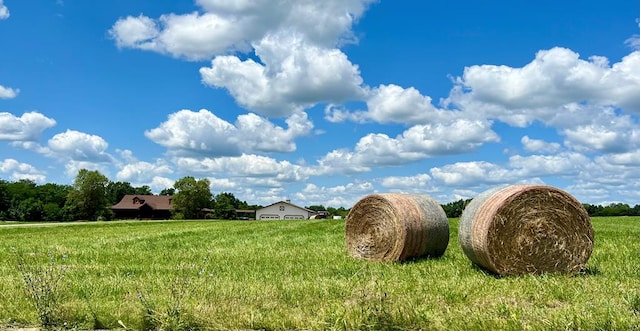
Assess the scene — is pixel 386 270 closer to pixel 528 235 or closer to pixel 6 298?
pixel 528 235

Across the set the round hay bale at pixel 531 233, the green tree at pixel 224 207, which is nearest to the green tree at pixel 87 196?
the green tree at pixel 224 207

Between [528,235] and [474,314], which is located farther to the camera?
[528,235]

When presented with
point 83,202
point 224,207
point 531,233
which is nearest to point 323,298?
point 531,233

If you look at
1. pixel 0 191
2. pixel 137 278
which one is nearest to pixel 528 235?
pixel 137 278

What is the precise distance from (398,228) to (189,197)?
9256 centimetres

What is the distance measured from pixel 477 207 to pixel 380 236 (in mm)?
2554

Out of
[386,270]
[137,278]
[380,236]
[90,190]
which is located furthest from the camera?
[90,190]

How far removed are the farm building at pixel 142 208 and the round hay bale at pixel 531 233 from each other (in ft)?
327

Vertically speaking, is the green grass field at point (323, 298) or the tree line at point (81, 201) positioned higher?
the tree line at point (81, 201)

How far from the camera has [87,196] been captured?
93875 millimetres

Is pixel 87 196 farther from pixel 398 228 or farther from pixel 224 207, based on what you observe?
pixel 398 228

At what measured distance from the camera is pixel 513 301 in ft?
19.8

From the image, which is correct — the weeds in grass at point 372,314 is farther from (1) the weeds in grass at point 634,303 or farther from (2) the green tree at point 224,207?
(2) the green tree at point 224,207

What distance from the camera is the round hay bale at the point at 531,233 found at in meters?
8.62
